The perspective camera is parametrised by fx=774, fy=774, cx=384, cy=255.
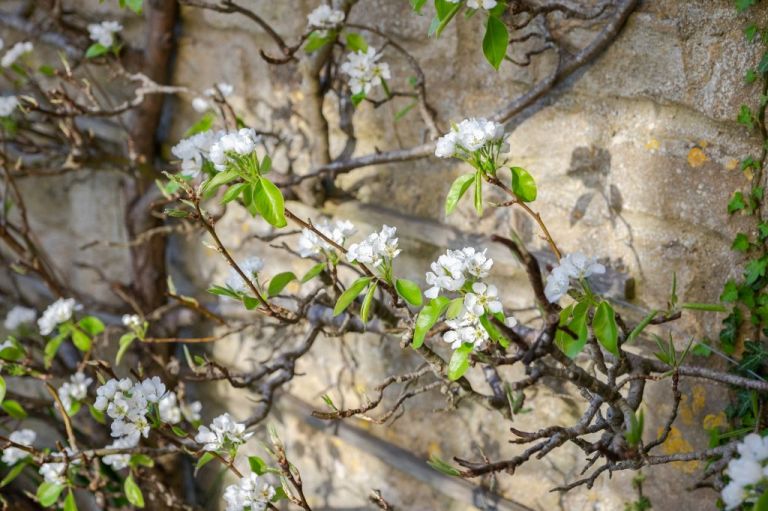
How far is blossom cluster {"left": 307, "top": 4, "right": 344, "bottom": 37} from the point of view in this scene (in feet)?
4.72

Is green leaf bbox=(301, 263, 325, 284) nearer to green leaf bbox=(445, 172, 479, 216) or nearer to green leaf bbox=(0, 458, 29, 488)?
green leaf bbox=(445, 172, 479, 216)

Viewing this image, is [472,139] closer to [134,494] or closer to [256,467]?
[256,467]

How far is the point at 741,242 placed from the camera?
3.88ft

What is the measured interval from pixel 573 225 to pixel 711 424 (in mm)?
405

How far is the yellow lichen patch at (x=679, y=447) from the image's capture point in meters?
1.32

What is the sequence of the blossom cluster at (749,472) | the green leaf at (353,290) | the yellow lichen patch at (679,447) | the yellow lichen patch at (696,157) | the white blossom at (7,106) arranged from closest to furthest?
the blossom cluster at (749,472) < the green leaf at (353,290) < the yellow lichen patch at (696,157) < the yellow lichen patch at (679,447) < the white blossom at (7,106)

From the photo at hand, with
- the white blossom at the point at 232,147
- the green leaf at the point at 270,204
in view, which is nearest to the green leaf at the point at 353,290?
the green leaf at the point at 270,204

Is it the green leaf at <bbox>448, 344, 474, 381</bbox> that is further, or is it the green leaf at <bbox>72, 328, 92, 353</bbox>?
the green leaf at <bbox>72, 328, 92, 353</bbox>

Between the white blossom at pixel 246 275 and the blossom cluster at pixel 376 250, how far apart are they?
247mm

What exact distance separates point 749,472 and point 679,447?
0.52 metres

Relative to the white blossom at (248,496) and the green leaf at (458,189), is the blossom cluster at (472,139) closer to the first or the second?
the green leaf at (458,189)

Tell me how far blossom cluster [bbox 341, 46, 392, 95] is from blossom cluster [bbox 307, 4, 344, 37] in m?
0.06

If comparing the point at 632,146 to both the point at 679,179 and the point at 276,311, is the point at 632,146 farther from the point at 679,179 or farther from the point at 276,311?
the point at 276,311

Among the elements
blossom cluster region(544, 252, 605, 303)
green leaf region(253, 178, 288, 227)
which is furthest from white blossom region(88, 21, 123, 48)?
blossom cluster region(544, 252, 605, 303)
